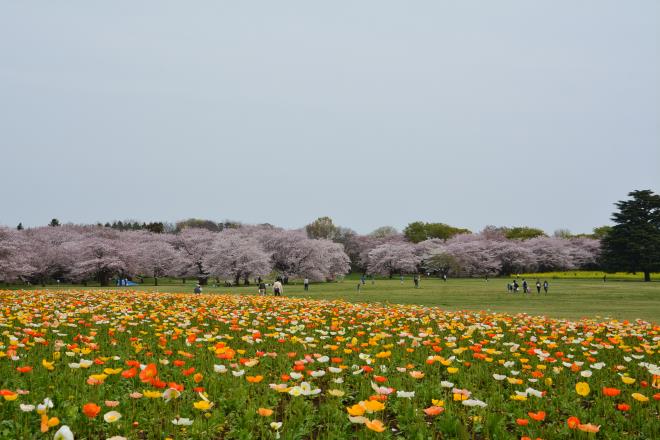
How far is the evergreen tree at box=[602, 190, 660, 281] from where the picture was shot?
64.2 metres

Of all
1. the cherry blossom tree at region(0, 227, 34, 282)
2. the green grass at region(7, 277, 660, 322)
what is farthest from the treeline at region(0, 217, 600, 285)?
the green grass at region(7, 277, 660, 322)

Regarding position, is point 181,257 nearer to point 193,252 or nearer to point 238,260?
point 193,252

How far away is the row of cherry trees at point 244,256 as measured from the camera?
64.2 m

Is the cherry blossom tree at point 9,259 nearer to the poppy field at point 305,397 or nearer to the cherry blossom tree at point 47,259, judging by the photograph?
the cherry blossom tree at point 47,259

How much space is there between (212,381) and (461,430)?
8.64 feet

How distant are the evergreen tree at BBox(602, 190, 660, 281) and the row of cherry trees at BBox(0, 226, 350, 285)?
39.0 meters

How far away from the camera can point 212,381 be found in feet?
17.0

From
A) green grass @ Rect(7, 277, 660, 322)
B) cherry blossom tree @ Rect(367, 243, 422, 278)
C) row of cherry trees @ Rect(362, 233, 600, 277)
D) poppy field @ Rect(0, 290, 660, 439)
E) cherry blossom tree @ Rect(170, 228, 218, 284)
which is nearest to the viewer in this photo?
poppy field @ Rect(0, 290, 660, 439)

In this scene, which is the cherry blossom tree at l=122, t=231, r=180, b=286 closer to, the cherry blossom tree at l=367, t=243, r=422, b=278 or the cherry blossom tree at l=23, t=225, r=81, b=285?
the cherry blossom tree at l=23, t=225, r=81, b=285

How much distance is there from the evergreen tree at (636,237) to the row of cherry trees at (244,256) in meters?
24.2

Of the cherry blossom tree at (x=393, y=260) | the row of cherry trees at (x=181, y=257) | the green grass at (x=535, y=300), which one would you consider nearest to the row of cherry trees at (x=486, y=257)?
the cherry blossom tree at (x=393, y=260)

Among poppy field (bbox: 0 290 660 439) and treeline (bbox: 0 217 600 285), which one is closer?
poppy field (bbox: 0 290 660 439)

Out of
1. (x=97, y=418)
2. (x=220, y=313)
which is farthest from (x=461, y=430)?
(x=220, y=313)

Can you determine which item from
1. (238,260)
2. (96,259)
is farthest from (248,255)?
(96,259)
